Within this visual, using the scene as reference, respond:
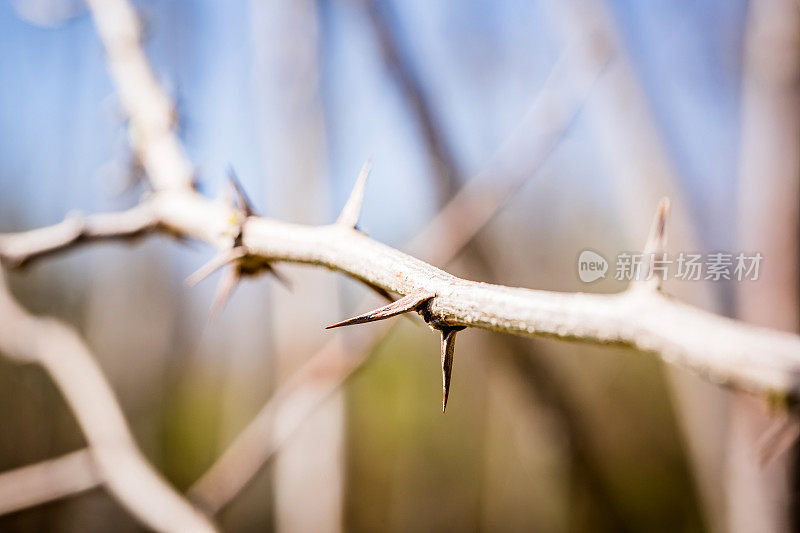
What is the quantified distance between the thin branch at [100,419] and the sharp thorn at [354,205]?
0.66m

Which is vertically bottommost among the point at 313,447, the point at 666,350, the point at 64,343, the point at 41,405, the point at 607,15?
the point at 41,405

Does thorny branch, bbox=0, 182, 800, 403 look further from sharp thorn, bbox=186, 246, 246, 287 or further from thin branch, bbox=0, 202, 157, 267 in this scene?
thin branch, bbox=0, 202, 157, 267

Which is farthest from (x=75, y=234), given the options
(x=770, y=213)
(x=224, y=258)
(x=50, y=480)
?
(x=770, y=213)

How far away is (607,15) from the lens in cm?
115

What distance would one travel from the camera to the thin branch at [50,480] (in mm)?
916

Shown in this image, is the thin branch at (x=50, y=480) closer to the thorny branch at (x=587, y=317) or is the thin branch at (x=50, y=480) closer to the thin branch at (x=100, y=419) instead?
the thin branch at (x=100, y=419)

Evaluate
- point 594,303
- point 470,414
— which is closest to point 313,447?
→ point 594,303

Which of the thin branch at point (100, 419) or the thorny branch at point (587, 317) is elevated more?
the thorny branch at point (587, 317)

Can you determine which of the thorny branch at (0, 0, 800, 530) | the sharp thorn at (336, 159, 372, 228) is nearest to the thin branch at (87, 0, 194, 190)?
the thorny branch at (0, 0, 800, 530)

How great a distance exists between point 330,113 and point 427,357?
3355 millimetres

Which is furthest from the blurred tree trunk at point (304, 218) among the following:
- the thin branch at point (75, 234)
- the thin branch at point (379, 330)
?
the thin branch at point (75, 234)

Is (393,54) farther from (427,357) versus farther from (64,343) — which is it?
(427,357)

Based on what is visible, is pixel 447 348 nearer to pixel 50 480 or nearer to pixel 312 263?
pixel 312 263

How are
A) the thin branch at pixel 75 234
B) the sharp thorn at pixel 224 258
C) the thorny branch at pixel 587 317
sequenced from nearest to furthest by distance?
the thorny branch at pixel 587 317 → the sharp thorn at pixel 224 258 → the thin branch at pixel 75 234
